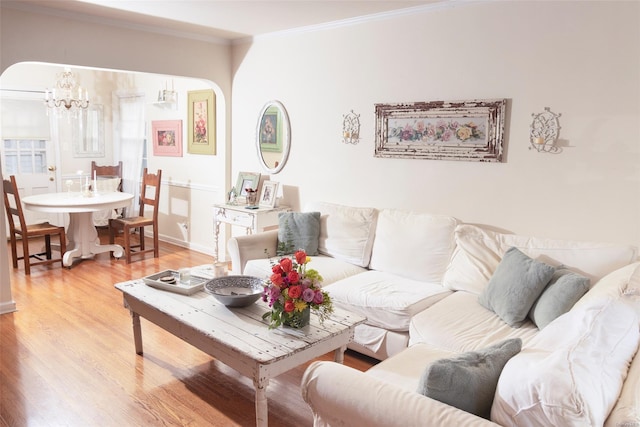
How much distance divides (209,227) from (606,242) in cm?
420

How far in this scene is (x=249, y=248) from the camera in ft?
12.9

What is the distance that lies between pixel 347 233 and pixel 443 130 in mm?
1097

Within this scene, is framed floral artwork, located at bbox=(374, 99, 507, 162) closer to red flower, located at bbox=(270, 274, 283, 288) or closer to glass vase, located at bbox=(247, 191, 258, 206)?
glass vase, located at bbox=(247, 191, 258, 206)

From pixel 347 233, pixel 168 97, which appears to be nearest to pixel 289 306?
pixel 347 233

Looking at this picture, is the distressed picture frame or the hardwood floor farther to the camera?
the distressed picture frame

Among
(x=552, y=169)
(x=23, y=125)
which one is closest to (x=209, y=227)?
(x=23, y=125)

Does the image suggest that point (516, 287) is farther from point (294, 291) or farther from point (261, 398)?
point (261, 398)

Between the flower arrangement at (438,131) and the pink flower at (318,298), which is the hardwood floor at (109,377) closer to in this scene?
the pink flower at (318,298)

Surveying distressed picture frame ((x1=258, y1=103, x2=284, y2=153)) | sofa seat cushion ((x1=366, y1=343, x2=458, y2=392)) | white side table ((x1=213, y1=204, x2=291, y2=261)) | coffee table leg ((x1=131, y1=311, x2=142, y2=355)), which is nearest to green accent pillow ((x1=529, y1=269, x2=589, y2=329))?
sofa seat cushion ((x1=366, y1=343, x2=458, y2=392))

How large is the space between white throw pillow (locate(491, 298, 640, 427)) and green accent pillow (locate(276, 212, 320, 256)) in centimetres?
241

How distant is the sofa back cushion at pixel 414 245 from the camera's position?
342 cm

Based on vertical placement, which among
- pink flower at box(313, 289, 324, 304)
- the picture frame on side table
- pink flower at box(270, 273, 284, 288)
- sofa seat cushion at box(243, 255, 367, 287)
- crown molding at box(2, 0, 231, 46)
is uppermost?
crown molding at box(2, 0, 231, 46)

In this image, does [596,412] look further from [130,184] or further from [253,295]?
[130,184]

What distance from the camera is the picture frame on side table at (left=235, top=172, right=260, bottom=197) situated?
496 cm
